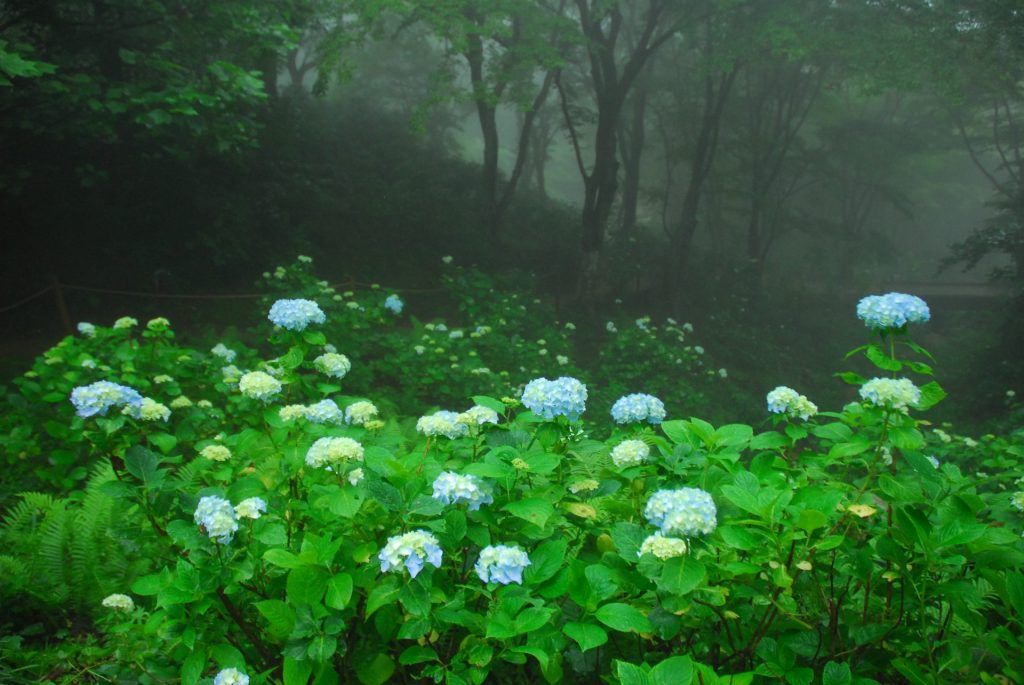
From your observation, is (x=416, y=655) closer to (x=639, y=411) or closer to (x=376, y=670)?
(x=376, y=670)

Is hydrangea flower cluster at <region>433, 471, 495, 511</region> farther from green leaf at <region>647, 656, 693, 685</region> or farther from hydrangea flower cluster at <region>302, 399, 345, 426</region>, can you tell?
hydrangea flower cluster at <region>302, 399, 345, 426</region>

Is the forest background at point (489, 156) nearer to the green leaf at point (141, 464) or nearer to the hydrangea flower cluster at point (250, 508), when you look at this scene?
the green leaf at point (141, 464)

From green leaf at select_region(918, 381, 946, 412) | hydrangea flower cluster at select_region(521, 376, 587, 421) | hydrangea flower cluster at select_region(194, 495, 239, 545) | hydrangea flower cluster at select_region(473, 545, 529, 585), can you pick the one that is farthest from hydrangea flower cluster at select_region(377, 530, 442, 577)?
green leaf at select_region(918, 381, 946, 412)

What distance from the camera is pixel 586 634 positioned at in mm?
1501

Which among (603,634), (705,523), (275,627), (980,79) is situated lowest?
Result: (275,627)

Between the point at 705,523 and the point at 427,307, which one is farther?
the point at 427,307

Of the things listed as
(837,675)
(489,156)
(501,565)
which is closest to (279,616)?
(501,565)

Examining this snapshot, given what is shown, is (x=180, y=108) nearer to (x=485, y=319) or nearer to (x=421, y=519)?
(x=485, y=319)

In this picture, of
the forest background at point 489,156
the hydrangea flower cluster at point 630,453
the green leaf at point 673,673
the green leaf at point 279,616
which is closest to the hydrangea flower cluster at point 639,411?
the hydrangea flower cluster at point 630,453

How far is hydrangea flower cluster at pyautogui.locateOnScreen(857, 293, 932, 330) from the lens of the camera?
2.07 m

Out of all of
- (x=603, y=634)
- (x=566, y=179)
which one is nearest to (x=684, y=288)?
(x=603, y=634)

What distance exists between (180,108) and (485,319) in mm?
4341

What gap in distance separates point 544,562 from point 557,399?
0.52 meters

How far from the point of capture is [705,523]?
5.00 ft
